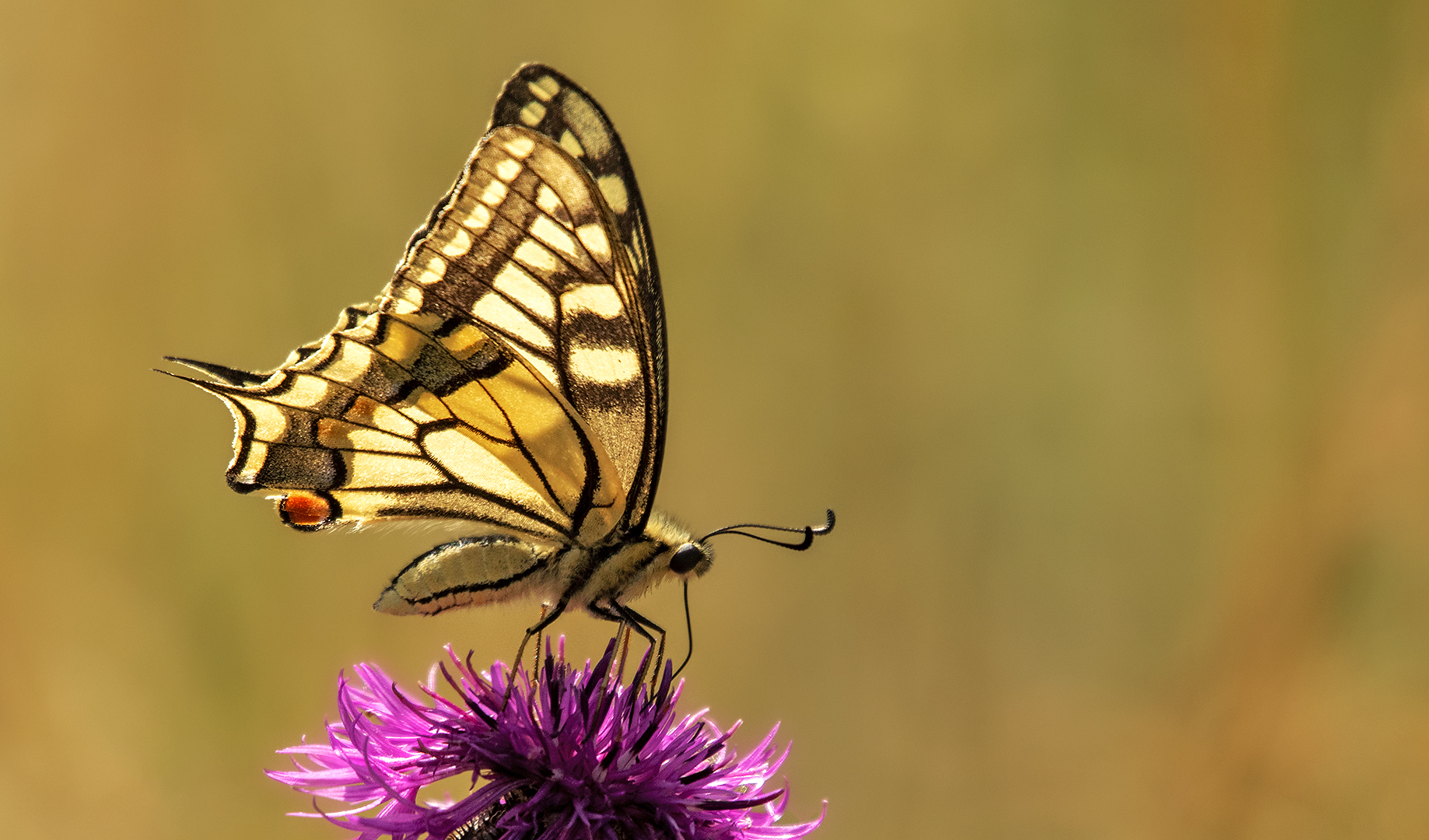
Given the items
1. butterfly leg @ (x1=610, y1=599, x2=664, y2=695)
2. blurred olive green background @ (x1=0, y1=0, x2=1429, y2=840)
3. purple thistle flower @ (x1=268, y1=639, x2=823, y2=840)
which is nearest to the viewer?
purple thistle flower @ (x1=268, y1=639, x2=823, y2=840)

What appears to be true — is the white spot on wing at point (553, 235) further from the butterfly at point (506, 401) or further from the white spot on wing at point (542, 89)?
the white spot on wing at point (542, 89)

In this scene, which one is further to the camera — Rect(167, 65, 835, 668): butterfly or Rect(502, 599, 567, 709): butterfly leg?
Rect(167, 65, 835, 668): butterfly

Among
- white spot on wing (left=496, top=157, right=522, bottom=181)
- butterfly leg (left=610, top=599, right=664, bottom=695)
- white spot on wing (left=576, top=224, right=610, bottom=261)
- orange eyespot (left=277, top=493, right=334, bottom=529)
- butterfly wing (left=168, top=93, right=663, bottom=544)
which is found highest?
white spot on wing (left=496, top=157, right=522, bottom=181)

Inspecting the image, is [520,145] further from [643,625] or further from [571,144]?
[643,625]

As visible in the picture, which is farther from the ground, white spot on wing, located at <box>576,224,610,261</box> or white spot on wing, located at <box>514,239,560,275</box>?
white spot on wing, located at <box>576,224,610,261</box>

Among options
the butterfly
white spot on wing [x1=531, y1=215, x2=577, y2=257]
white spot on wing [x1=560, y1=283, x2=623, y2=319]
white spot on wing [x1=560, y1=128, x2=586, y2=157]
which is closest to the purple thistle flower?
the butterfly

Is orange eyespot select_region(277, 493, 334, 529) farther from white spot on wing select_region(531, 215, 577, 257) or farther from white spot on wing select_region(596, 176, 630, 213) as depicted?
white spot on wing select_region(596, 176, 630, 213)

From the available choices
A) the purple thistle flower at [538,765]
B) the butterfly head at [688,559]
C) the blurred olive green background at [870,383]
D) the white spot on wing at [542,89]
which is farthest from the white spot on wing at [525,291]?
the blurred olive green background at [870,383]
